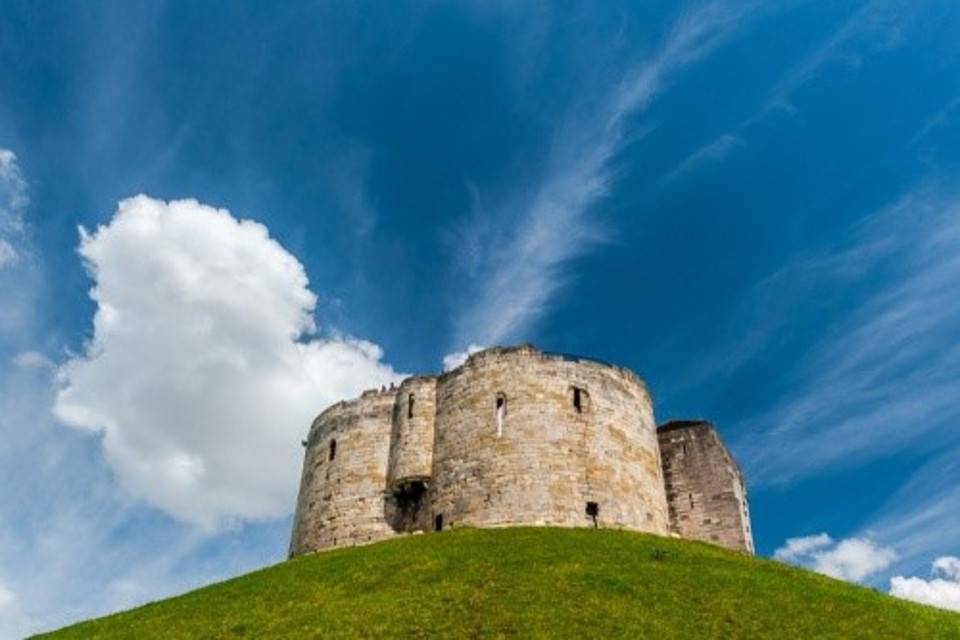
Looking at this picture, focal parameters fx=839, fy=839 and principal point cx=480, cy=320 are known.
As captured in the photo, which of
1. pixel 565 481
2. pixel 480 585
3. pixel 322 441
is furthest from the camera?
pixel 322 441

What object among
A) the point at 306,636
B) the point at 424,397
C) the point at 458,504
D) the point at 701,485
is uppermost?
the point at 424,397

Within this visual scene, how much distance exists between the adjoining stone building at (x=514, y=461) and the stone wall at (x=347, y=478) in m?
0.06

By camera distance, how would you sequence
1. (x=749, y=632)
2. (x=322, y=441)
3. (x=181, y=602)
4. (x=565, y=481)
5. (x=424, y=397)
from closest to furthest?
(x=749, y=632)
(x=181, y=602)
(x=565, y=481)
(x=424, y=397)
(x=322, y=441)

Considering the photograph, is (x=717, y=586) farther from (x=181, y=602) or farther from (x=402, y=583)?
(x=181, y=602)

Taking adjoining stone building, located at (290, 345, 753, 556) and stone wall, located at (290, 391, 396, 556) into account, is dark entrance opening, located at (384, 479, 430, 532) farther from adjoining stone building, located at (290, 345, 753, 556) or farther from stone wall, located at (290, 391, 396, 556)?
stone wall, located at (290, 391, 396, 556)

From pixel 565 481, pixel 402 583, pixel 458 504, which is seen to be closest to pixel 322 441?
pixel 458 504

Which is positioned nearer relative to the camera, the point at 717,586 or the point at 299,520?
the point at 717,586

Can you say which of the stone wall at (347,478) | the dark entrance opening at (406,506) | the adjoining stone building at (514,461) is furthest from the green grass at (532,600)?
the stone wall at (347,478)

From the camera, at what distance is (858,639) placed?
20.3 metres

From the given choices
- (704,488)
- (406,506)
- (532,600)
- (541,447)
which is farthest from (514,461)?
(532,600)

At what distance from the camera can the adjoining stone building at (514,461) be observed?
37.4 meters

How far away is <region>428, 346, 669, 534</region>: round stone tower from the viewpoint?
3697cm

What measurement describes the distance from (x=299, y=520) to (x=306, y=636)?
2443 cm

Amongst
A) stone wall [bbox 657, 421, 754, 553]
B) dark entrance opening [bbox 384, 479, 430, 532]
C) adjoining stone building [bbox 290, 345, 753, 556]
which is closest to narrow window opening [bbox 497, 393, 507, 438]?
adjoining stone building [bbox 290, 345, 753, 556]
